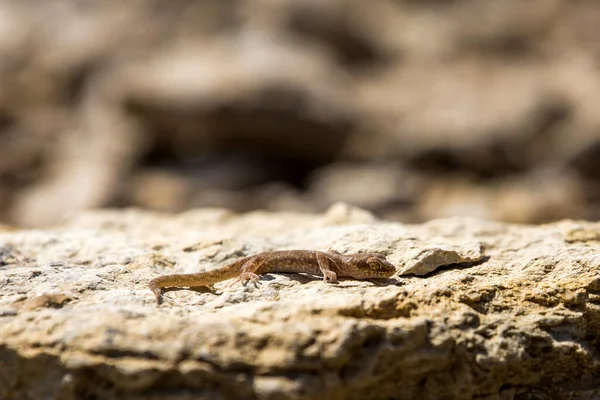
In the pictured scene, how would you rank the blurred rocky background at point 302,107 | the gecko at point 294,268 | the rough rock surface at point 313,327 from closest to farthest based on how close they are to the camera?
the rough rock surface at point 313,327 < the gecko at point 294,268 < the blurred rocky background at point 302,107

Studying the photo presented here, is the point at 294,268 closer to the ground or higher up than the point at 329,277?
higher up

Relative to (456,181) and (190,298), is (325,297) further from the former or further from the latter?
(456,181)

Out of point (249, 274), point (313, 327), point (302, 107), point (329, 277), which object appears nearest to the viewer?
point (313, 327)

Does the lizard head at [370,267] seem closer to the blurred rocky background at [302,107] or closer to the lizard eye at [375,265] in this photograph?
the lizard eye at [375,265]

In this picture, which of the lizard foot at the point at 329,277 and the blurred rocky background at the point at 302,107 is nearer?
the lizard foot at the point at 329,277

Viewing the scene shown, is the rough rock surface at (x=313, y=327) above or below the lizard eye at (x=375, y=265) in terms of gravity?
below

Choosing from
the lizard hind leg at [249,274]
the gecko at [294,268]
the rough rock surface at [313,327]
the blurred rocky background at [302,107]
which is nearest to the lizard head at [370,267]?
the gecko at [294,268]

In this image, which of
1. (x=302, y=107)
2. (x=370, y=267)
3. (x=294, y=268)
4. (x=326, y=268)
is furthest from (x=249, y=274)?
(x=302, y=107)

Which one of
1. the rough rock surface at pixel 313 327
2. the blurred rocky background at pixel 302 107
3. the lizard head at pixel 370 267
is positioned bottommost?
the rough rock surface at pixel 313 327

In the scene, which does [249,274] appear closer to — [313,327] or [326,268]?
[326,268]
